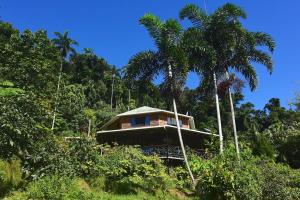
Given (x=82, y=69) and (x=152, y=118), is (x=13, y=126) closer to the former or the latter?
(x=152, y=118)

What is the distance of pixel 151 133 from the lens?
1597 inches

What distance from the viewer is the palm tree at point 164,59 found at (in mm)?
28469

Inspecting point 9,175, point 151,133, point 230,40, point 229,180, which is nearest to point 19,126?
point 9,175

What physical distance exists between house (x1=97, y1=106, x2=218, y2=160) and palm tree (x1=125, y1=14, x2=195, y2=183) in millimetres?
7791

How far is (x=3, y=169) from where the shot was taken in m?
18.5

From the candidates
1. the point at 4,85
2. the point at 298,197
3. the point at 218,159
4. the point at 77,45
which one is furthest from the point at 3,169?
the point at 77,45

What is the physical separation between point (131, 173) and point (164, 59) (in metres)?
8.54

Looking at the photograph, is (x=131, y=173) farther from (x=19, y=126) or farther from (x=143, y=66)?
(x=143, y=66)

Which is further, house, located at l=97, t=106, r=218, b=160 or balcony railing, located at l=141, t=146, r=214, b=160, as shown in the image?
house, located at l=97, t=106, r=218, b=160

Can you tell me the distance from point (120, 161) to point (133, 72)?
792 centimetres

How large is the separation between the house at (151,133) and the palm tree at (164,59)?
7.79 meters

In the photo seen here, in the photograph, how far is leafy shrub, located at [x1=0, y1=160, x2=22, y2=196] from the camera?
1848 cm

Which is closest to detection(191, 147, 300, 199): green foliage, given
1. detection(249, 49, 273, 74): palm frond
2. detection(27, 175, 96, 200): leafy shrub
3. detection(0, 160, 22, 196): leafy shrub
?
detection(27, 175, 96, 200): leafy shrub

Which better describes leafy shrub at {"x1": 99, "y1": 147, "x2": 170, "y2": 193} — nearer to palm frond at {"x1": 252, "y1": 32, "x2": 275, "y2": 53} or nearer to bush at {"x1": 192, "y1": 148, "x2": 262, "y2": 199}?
bush at {"x1": 192, "y1": 148, "x2": 262, "y2": 199}
